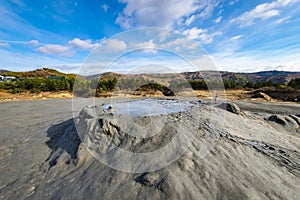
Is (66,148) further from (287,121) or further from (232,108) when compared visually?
(287,121)

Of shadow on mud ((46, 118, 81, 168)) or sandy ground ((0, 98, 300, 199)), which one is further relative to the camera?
shadow on mud ((46, 118, 81, 168))

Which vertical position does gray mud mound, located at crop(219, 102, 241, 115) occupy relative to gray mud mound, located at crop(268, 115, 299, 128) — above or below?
above

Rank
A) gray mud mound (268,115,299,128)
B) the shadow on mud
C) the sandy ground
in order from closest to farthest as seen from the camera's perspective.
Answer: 1. the sandy ground
2. the shadow on mud
3. gray mud mound (268,115,299,128)

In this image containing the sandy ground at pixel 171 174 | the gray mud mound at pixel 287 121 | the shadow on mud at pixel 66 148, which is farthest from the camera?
the gray mud mound at pixel 287 121

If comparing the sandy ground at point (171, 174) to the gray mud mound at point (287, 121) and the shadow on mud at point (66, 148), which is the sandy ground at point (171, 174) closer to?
the shadow on mud at point (66, 148)

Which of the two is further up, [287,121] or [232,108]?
[232,108]

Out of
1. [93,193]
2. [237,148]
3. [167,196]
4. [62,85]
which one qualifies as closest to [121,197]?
[93,193]

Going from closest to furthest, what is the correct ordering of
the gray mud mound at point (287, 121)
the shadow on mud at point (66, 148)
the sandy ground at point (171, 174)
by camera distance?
the sandy ground at point (171, 174), the shadow on mud at point (66, 148), the gray mud mound at point (287, 121)

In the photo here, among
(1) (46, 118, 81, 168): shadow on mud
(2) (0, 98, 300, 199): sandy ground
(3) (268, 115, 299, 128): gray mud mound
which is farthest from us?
(3) (268, 115, 299, 128): gray mud mound

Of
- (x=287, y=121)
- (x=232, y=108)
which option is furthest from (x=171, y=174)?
(x=287, y=121)

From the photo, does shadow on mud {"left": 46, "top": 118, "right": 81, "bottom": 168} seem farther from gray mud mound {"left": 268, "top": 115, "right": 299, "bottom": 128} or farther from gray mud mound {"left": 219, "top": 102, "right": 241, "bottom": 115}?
gray mud mound {"left": 268, "top": 115, "right": 299, "bottom": 128}

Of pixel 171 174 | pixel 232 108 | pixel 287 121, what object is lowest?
pixel 287 121

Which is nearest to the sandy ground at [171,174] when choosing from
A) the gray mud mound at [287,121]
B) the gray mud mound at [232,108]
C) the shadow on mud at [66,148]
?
the shadow on mud at [66,148]

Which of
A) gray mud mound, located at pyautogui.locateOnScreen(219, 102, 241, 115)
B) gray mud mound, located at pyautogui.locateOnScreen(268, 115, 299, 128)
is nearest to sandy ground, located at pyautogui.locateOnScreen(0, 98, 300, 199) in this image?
gray mud mound, located at pyautogui.locateOnScreen(219, 102, 241, 115)
